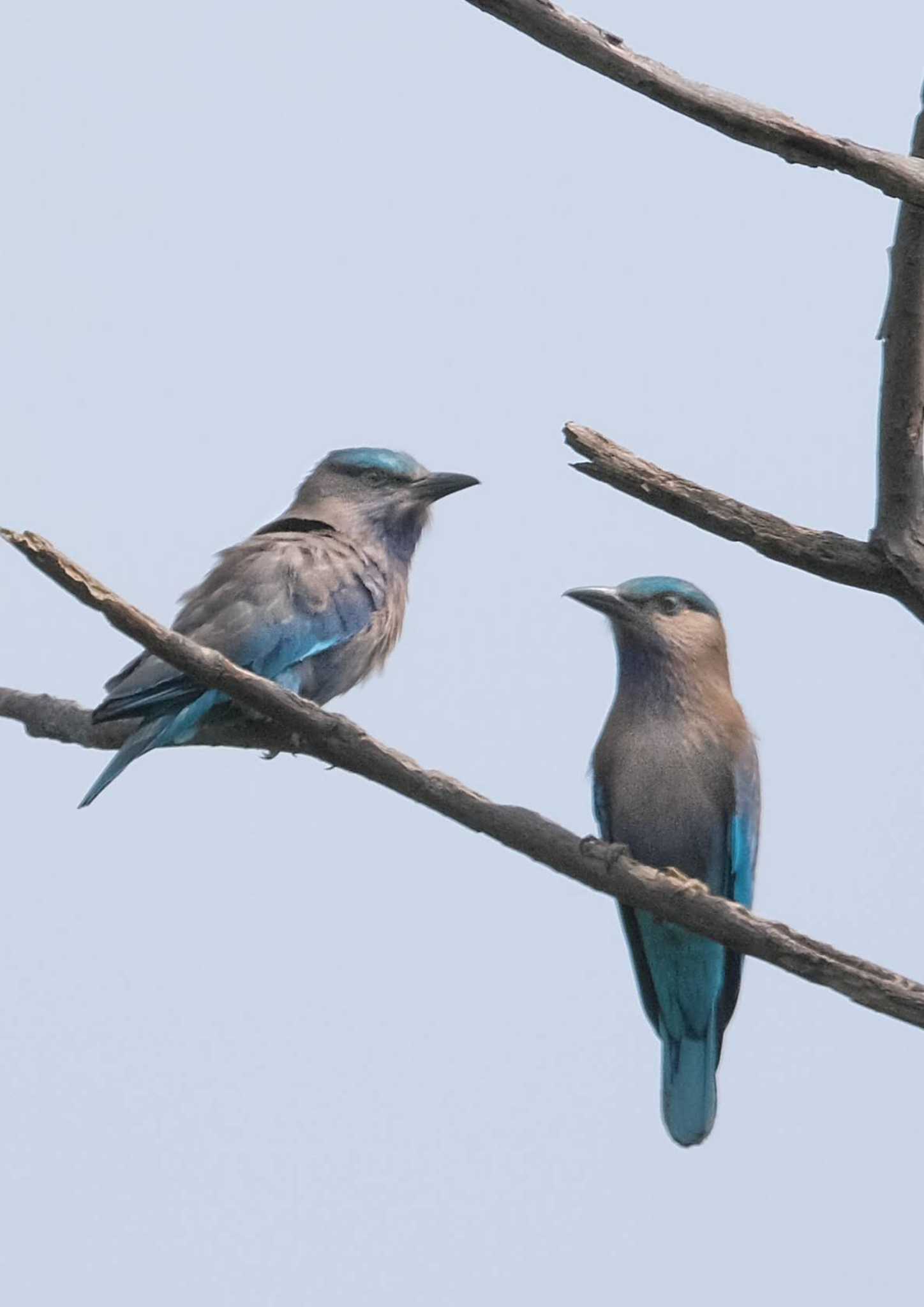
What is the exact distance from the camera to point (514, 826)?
17.4 feet

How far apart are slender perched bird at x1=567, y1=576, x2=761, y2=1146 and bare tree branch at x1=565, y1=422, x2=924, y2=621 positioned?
1.59 meters

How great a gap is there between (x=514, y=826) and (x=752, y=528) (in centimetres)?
104

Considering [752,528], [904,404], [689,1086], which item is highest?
[904,404]

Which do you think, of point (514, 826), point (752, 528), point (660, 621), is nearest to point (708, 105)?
point (752, 528)

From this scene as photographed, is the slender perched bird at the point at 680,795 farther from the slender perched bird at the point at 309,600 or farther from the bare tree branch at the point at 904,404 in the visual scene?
the bare tree branch at the point at 904,404

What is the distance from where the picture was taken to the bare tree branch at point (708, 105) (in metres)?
4.38

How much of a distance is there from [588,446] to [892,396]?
81 cm

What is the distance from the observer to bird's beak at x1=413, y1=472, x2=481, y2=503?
8.16m

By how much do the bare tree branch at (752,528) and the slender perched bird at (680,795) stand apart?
1592 mm

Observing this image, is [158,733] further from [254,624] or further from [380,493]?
[380,493]

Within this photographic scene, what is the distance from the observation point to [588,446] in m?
5.05

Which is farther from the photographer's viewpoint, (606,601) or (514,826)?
(606,601)

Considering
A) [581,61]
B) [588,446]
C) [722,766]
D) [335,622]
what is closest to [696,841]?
[722,766]

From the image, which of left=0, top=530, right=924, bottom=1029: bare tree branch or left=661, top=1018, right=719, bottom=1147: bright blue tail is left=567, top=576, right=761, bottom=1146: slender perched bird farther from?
left=0, top=530, right=924, bottom=1029: bare tree branch
